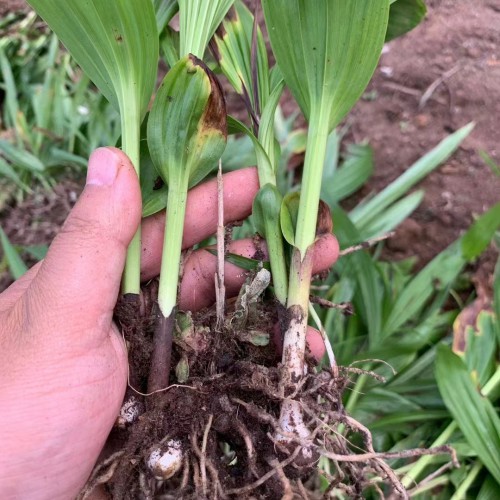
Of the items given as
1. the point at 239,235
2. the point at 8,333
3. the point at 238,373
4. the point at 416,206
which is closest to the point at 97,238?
the point at 8,333

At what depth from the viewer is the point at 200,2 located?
3.35ft

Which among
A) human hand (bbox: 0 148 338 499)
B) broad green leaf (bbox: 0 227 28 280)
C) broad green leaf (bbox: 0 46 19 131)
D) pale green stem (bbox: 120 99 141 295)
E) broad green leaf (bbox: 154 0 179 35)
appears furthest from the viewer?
broad green leaf (bbox: 0 46 19 131)

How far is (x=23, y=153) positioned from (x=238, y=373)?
135 centimetres

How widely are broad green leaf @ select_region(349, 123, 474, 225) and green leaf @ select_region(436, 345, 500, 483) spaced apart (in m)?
0.55

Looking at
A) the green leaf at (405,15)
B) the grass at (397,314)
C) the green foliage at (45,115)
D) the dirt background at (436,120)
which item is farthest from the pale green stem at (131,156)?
the dirt background at (436,120)

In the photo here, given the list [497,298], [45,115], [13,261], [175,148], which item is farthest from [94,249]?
[45,115]

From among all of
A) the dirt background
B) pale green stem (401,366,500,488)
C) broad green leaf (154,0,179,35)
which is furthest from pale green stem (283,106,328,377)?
the dirt background

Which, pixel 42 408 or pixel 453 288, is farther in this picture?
pixel 453 288

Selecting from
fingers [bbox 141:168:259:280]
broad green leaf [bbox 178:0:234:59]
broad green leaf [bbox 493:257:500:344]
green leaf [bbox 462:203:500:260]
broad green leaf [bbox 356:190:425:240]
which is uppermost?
broad green leaf [bbox 178:0:234:59]

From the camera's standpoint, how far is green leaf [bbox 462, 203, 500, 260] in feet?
4.44

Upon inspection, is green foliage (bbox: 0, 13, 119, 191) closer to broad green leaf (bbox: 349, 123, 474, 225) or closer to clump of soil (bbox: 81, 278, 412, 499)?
broad green leaf (bbox: 349, 123, 474, 225)

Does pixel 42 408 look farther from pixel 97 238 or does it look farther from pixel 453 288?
pixel 453 288

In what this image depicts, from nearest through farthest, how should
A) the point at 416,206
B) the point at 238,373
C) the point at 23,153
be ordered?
1. the point at 238,373
2. the point at 416,206
3. the point at 23,153

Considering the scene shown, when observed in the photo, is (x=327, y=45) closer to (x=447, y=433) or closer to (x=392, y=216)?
(x=392, y=216)
